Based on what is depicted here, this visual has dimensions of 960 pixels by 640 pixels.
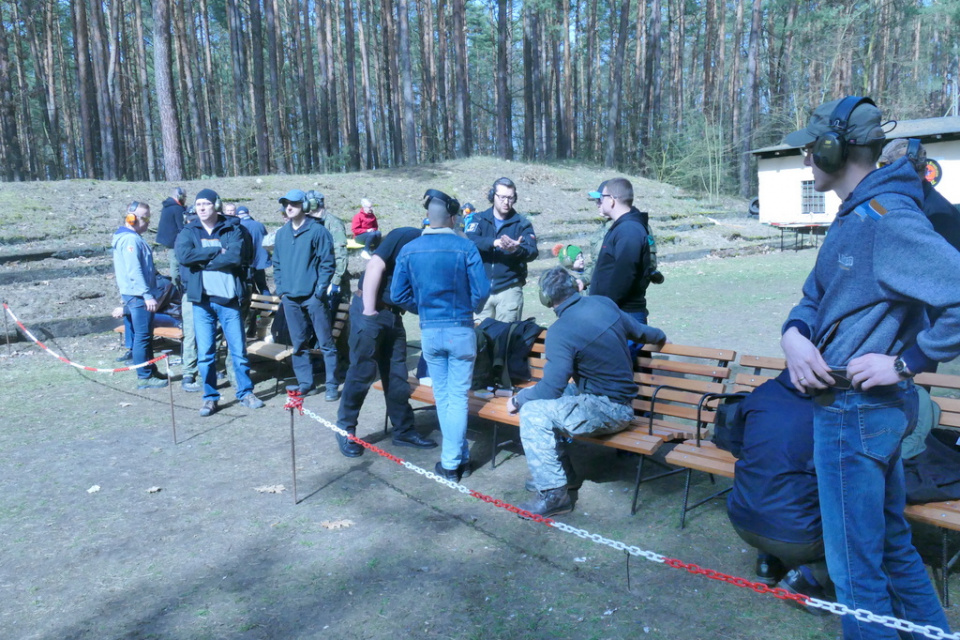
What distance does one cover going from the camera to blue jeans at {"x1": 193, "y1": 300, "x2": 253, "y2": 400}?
21.6ft

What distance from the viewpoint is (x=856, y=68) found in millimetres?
41719

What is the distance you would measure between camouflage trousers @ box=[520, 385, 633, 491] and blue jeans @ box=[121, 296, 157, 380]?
5231 millimetres

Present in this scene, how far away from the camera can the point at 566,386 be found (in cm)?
429

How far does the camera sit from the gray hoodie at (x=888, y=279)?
1922 mm

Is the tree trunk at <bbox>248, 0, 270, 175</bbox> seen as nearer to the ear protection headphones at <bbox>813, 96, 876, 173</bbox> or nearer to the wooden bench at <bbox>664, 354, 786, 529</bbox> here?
the wooden bench at <bbox>664, 354, 786, 529</bbox>

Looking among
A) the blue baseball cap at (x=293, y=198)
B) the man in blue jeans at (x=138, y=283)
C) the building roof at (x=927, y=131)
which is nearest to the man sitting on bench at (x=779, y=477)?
the blue baseball cap at (x=293, y=198)

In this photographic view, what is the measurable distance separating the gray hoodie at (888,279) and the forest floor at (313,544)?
1.53m

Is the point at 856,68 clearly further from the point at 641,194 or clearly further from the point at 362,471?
the point at 362,471

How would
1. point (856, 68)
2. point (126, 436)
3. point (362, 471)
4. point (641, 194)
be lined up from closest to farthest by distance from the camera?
1. point (362, 471)
2. point (126, 436)
3. point (641, 194)
4. point (856, 68)

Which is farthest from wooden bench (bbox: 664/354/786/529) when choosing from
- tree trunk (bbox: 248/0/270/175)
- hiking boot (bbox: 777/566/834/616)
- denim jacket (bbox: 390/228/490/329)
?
tree trunk (bbox: 248/0/270/175)

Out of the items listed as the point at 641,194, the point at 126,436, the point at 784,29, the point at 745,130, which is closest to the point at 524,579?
the point at 126,436

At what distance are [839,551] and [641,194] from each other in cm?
2590

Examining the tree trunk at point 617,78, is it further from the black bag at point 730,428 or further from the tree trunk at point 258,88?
the black bag at point 730,428

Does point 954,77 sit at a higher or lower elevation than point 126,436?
higher
